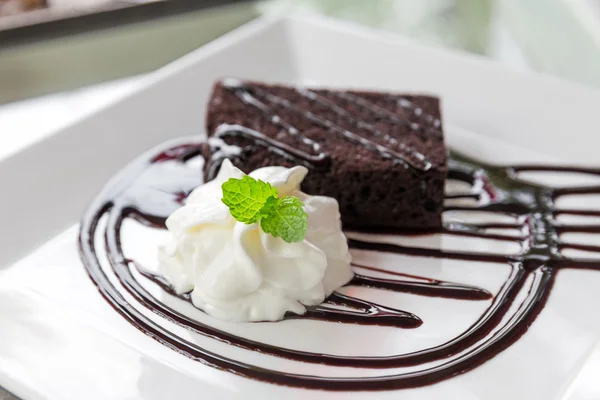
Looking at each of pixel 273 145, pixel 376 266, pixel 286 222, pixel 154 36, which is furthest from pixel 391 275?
pixel 154 36

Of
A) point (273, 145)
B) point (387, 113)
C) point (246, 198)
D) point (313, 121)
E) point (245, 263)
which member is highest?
point (387, 113)

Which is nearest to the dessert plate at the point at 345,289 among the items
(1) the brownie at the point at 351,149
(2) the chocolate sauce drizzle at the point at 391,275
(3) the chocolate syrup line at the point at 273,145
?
(2) the chocolate sauce drizzle at the point at 391,275

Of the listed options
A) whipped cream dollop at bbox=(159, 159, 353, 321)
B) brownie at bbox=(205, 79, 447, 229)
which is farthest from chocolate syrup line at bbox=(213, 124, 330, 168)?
whipped cream dollop at bbox=(159, 159, 353, 321)

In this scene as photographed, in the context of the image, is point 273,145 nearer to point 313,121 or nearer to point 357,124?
point 313,121

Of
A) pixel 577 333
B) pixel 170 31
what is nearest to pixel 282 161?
pixel 577 333

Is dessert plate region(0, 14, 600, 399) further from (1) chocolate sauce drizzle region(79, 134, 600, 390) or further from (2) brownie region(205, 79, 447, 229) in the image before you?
(2) brownie region(205, 79, 447, 229)
